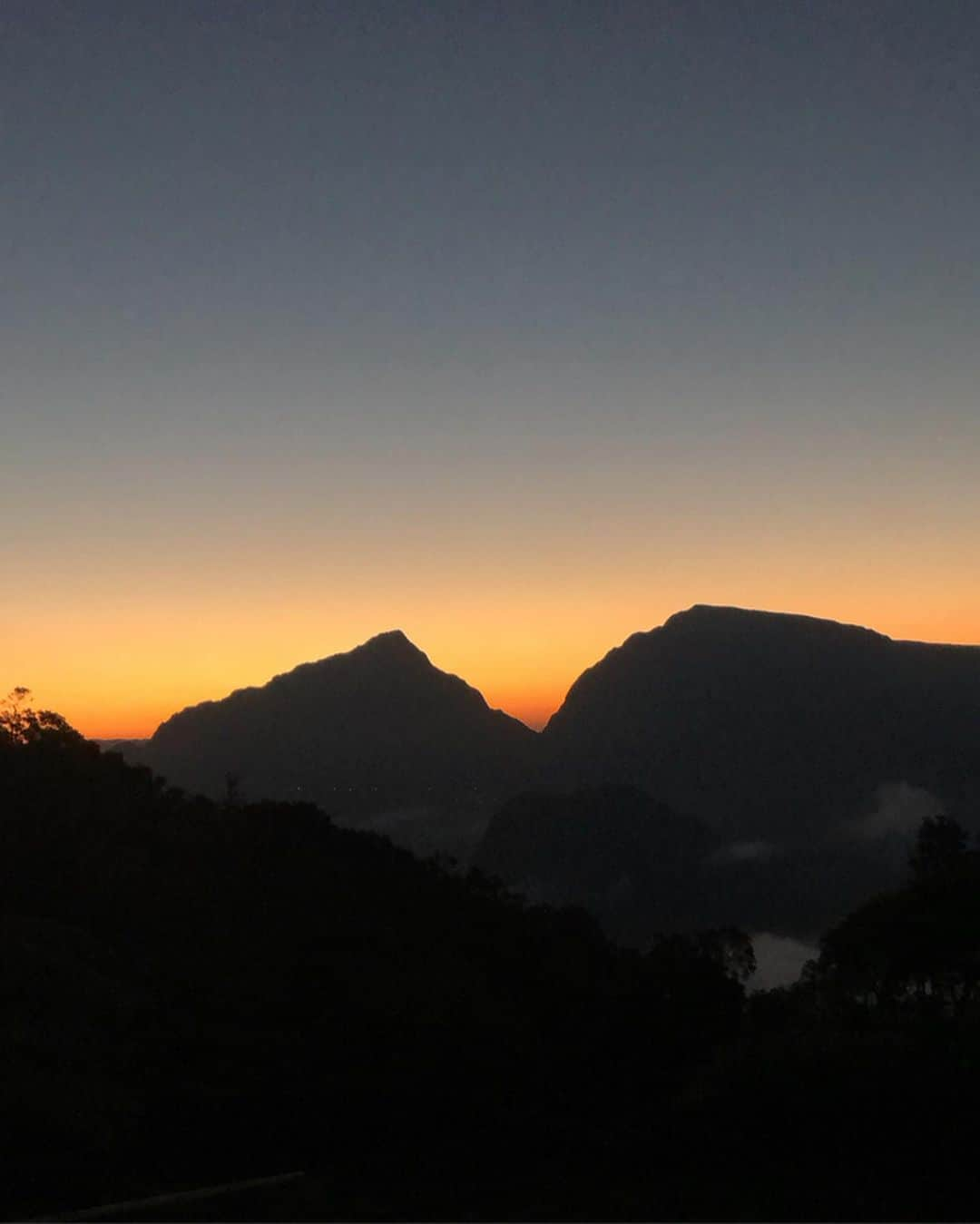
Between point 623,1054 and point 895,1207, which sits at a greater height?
point 895,1207

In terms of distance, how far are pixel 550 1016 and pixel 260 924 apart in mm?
8876

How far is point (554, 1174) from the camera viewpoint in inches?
327

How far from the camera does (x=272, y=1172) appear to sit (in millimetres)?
10664

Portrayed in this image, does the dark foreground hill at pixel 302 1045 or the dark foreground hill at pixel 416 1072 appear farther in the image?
the dark foreground hill at pixel 302 1045

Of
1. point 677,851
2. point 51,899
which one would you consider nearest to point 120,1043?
point 51,899

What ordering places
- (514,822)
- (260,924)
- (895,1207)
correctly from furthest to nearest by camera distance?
(514,822)
(260,924)
(895,1207)

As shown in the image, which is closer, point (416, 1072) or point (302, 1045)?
point (416, 1072)

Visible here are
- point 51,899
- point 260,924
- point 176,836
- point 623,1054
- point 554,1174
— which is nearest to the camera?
point 554,1174

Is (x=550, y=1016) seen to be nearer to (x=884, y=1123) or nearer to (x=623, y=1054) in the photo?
(x=623, y=1054)

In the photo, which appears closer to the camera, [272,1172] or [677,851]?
[272,1172]

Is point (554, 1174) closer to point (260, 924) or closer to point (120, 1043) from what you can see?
point (120, 1043)

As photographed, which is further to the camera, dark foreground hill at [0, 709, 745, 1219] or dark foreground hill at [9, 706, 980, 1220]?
dark foreground hill at [0, 709, 745, 1219]

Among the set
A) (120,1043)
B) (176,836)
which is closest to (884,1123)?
(120,1043)

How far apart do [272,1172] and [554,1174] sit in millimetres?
3636
